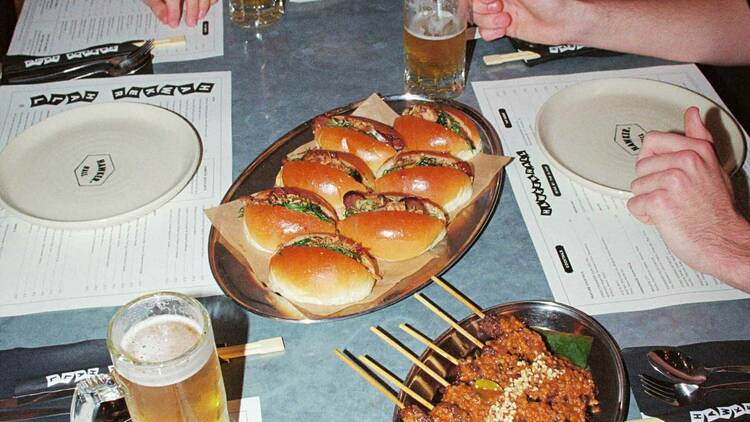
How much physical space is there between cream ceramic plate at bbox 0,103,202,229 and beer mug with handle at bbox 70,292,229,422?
56 centimetres

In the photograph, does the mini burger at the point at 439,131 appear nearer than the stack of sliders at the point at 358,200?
No

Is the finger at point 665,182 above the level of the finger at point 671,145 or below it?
below

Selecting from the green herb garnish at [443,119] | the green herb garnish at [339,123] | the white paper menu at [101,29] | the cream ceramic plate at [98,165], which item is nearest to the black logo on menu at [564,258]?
the green herb garnish at [443,119]

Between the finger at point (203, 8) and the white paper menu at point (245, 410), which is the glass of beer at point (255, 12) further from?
the white paper menu at point (245, 410)

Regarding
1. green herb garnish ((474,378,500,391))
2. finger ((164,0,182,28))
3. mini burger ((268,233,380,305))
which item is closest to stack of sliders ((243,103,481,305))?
mini burger ((268,233,380,305))

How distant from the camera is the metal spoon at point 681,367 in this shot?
1.14 m

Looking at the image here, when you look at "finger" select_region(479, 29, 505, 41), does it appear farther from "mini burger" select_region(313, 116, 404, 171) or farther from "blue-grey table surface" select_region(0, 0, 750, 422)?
"mini burger" select_region(313, 116, 404, 171)

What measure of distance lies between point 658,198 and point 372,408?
63 cm

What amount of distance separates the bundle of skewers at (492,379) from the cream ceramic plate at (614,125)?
1.46 feet

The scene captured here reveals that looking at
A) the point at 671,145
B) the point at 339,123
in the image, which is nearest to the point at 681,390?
the point at 671,145

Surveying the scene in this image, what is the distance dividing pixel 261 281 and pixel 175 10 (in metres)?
0.99

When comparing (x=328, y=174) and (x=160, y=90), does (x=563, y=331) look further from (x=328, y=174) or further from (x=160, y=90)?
(x=160, y=90)

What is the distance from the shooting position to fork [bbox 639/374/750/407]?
1.12m

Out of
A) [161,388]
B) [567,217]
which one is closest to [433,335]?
[567,217]
